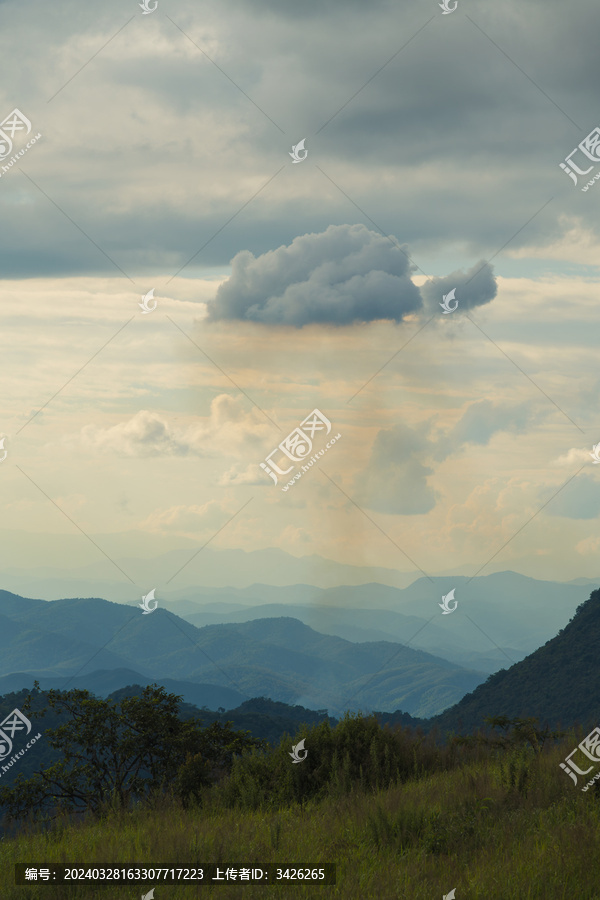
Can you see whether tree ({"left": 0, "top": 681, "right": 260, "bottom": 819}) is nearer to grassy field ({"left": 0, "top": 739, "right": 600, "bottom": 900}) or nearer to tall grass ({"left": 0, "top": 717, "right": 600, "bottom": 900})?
tall grass ({"left": 0, "top": 717, "right": 600, "bottom": 900})

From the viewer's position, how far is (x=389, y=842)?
8656mm

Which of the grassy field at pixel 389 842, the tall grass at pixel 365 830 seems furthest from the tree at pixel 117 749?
the grassy field at pixel 389 842

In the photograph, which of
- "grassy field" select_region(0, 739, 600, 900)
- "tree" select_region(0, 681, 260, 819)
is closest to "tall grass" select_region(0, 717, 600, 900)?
"grassy field" select_region(0, 739, 600, 900)

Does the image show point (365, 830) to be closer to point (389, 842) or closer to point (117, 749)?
point (389, 842)

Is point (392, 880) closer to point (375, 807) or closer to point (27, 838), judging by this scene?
point (375, 807)

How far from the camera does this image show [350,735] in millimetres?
13586

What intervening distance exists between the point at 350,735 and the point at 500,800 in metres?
4.34

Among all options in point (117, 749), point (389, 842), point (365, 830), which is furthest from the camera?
point (117, 749)

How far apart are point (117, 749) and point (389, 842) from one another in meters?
8.98

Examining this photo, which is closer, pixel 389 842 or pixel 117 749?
pixel 389 842

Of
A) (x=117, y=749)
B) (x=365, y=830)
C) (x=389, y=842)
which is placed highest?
(x=117, y=749)

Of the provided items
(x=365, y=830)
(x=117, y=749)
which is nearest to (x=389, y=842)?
(x=365, y=830)

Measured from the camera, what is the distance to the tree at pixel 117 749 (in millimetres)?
15250

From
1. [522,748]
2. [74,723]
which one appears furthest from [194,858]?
[74,723]
